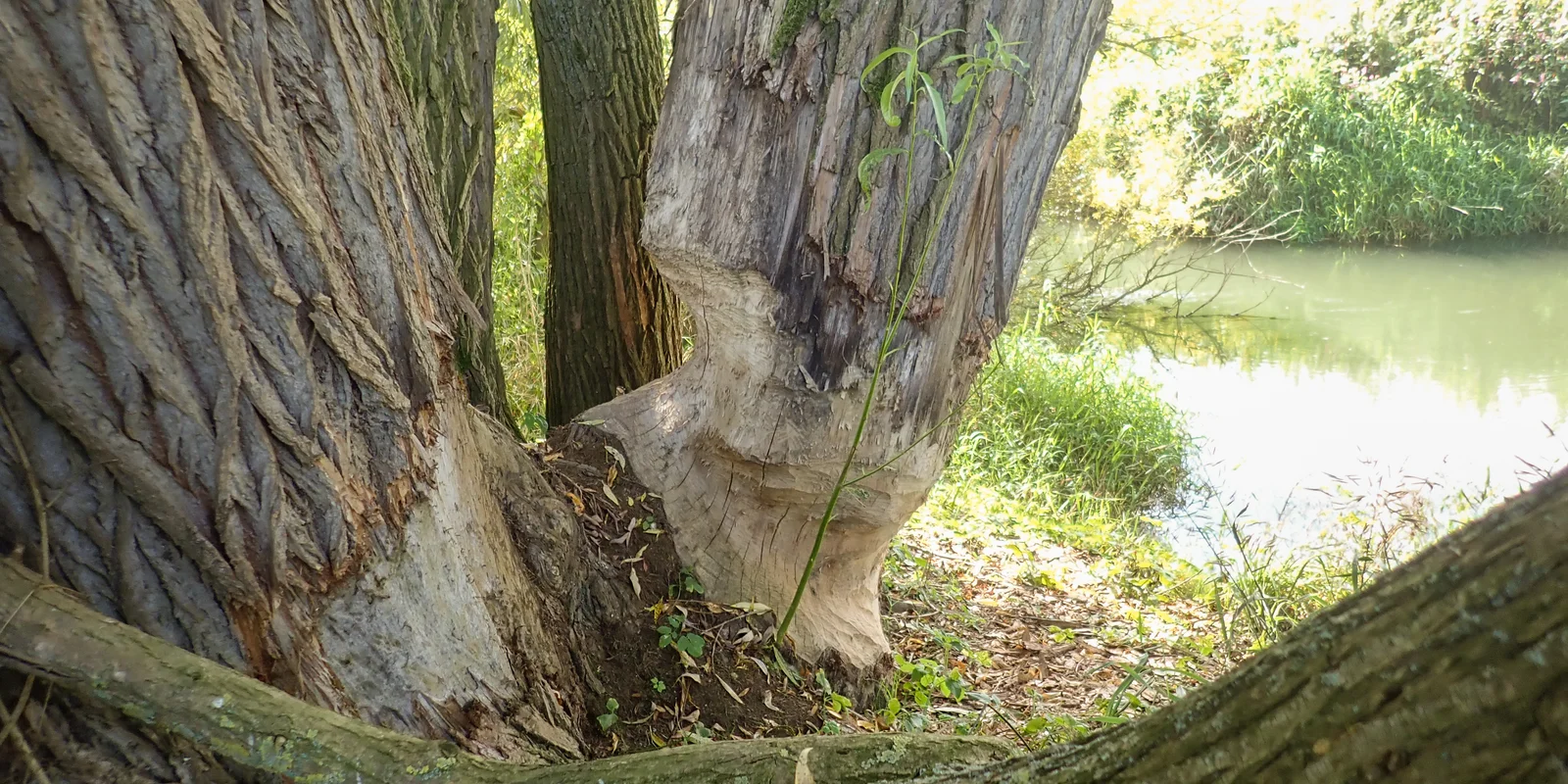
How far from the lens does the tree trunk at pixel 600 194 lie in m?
3.05

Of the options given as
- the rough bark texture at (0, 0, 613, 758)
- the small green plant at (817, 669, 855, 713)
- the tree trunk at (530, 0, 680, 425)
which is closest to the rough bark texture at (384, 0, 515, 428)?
the tree trunk at (530, 0, 680, 425)

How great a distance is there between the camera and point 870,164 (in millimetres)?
1903

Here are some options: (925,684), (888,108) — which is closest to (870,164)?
(888,108)

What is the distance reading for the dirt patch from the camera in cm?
203

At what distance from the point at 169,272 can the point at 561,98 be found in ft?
6.59

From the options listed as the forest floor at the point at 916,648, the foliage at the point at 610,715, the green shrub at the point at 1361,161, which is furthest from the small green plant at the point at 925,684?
the green shrub at the point at 1361,161

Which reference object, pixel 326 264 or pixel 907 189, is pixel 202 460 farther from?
pixel 907 189

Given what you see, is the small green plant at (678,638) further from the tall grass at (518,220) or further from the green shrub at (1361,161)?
the green shrub at (1361,161)

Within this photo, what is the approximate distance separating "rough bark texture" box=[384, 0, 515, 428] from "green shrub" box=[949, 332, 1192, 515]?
334 centimetres

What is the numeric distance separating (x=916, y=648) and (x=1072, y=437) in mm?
3605

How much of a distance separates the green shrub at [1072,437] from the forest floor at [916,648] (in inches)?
61.4

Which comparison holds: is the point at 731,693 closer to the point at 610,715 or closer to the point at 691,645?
the point at 691,645

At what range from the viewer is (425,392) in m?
1.60

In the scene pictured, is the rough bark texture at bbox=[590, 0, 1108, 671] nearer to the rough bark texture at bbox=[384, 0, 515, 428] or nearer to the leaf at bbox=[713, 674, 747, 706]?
the leaf at bbox=[713, 674, 747, 706]
